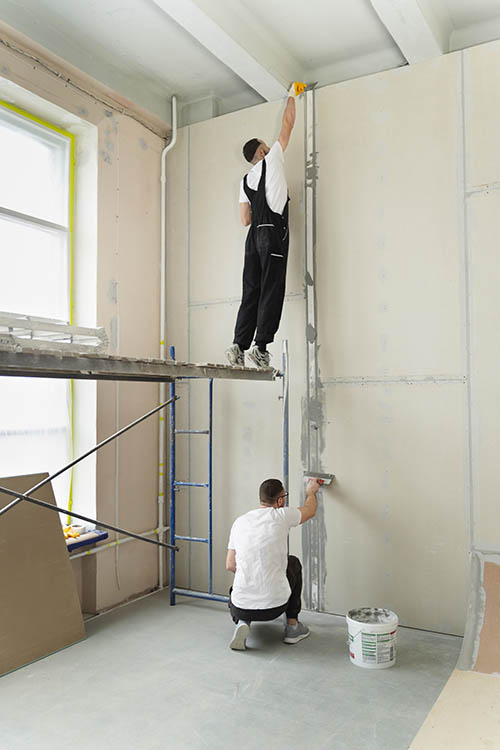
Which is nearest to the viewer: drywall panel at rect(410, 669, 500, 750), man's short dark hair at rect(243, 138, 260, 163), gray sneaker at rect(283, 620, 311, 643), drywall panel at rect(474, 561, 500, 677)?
drywall panel at rect(410, 669, 500, 750)

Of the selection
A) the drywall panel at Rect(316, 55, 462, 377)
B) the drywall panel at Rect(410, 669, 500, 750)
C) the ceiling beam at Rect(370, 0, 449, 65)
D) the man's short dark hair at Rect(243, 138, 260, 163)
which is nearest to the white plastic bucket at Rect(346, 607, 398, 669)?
the drywall panel at Rect(410, 669, 500, 750)

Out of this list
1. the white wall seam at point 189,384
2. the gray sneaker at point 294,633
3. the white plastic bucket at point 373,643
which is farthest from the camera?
the white wall seam at point 189,384

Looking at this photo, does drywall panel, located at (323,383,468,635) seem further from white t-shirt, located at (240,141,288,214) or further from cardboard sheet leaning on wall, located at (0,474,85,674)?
cardboard sheet leaning on wall, located at (0,474,85,674)

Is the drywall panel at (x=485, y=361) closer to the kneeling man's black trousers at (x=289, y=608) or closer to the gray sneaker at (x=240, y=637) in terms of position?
the kneeling man's black trousers at (x=289, y=608)

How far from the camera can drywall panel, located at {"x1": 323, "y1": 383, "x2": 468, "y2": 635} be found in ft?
11.7

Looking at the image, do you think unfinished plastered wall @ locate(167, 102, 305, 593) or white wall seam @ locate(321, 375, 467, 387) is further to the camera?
unfinished plastered wall @ locate(167, 102, 305, 593)

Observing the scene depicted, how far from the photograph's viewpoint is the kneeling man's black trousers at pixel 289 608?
132 inches

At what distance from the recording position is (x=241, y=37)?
3670 millimetres

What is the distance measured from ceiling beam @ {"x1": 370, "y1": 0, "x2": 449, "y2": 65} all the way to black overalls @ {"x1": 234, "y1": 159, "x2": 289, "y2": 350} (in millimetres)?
1017

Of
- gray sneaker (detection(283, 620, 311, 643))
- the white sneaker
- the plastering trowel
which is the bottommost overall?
gray sneaker (detection(283, 620, 311, 643))

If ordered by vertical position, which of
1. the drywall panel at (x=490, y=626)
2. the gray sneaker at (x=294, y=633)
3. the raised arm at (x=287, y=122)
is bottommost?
the gray sneaker at (x=294, y=633)

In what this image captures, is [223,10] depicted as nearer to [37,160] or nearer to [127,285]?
[37,160]

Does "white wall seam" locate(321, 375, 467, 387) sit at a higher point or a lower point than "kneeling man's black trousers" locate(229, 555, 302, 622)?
higher

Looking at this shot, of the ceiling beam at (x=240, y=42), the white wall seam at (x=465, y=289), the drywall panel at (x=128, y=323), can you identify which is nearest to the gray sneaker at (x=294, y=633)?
the white wall seam at (x=465, y=289)
